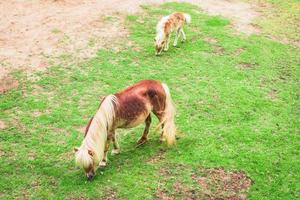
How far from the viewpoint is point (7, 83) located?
11523mm

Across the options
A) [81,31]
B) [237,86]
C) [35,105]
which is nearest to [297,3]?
[237,86]

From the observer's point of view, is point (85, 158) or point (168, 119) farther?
point (168, 119)

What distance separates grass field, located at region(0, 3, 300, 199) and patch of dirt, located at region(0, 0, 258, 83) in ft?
2.12

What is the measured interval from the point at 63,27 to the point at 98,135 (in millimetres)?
7736

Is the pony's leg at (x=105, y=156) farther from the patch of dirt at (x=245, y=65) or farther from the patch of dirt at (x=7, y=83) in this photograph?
the patch of dirt at (x=245, y=65)

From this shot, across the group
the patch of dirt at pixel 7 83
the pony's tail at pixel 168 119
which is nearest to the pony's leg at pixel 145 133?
the pony's tail at pixel 168 119

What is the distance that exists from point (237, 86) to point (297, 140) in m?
2.65

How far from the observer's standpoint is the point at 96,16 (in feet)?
50.9

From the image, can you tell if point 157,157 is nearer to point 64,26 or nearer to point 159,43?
point 159,43

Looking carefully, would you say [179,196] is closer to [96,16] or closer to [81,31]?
[81,31]

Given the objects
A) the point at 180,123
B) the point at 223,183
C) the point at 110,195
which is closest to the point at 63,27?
the point at 180,123

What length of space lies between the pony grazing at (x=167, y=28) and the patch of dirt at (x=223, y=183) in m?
5.56

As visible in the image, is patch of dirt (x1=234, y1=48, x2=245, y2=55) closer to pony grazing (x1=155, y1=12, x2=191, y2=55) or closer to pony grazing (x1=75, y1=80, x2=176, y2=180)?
pony grazing (x1=155, y1=12, x2=191, y2=55)

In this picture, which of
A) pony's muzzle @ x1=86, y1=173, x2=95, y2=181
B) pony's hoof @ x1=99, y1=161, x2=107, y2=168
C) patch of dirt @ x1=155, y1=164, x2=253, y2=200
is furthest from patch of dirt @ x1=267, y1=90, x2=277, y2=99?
pony's muzzle @ x1=86, y1=173, x2=95, y2=181
